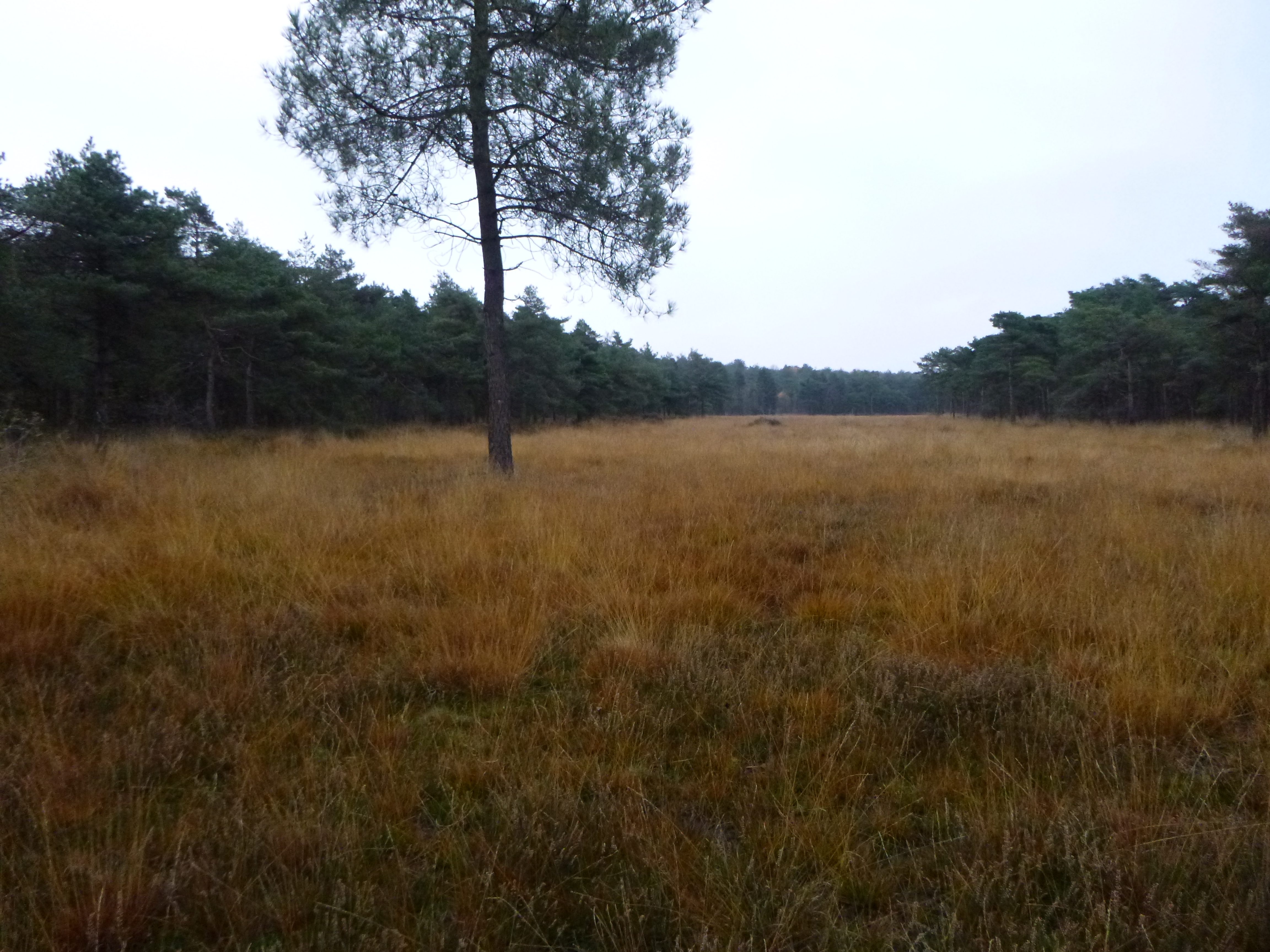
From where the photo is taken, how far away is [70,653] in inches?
120

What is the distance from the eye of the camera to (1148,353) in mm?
30828

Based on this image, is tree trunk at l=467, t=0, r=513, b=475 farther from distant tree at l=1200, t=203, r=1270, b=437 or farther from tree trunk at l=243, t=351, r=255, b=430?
distant tree at l=1200, t=203, r=1270, b=437

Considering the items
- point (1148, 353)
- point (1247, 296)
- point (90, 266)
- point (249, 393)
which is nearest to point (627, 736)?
point (90, 266)

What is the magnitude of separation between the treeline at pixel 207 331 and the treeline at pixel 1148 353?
22.1 metres

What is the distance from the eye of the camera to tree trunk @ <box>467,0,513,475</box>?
30.4 ft

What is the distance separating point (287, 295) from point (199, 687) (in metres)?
19.5

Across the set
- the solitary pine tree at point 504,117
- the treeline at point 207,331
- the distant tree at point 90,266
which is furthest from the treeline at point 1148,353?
the distant tree at point 90,266

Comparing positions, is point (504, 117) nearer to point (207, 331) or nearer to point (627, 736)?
point (627, 736)

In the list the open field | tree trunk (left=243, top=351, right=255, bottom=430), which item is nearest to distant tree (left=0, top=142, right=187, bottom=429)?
tree trunk (left=243, top=351, right=255, bottom=430)

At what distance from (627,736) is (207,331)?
20.5 m

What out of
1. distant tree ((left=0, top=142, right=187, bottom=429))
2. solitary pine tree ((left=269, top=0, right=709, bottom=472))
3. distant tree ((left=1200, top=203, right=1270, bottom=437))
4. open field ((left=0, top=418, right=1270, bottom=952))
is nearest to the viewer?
open field ((left=0, top=418, right=1270, bottom=952))

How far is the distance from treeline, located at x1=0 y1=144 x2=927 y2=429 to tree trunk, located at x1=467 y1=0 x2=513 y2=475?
→ 617 cm

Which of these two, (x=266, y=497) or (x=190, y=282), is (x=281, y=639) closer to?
(x=266, y=497)

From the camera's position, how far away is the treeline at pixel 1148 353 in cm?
1972
